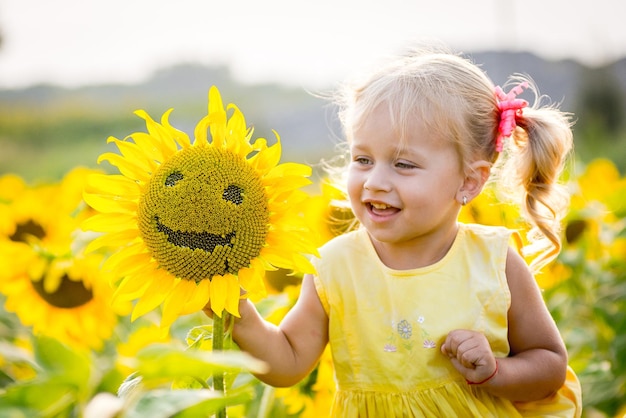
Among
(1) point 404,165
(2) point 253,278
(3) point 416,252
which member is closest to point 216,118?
(2) point 253,278

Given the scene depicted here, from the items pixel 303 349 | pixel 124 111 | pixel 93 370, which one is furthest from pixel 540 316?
pixel 124 111

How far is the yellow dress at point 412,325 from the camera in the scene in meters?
1.49

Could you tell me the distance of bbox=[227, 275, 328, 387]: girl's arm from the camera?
1357mm

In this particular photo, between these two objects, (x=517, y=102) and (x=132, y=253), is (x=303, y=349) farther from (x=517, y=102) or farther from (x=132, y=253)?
(x=517, y=102)

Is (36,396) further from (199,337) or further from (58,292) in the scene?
(58,292)

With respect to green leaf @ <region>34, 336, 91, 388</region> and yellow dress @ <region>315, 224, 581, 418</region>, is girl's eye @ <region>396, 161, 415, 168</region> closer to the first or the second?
yellow dress @ <region>315, 224, 581, 418</region>

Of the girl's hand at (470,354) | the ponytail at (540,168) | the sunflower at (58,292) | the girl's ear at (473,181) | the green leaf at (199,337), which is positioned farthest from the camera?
the sunflower at (58,292)

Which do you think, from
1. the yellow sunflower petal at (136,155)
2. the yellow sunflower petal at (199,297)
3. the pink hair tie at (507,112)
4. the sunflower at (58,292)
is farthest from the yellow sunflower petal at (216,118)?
the sunflower at (58,292)

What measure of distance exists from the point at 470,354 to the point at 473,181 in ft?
1.09

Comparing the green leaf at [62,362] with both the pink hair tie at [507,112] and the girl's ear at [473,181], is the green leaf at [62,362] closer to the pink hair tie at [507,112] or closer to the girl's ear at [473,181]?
the girl's ear at [473,181]

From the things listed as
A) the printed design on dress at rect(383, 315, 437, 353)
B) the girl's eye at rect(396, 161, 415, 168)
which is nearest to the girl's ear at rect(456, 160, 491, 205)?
the girl's eye at rect(396, 161, 415, 168)

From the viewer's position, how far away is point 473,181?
5.13 feet

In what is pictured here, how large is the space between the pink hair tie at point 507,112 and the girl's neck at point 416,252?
0.22m

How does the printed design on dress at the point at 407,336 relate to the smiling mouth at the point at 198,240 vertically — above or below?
below
